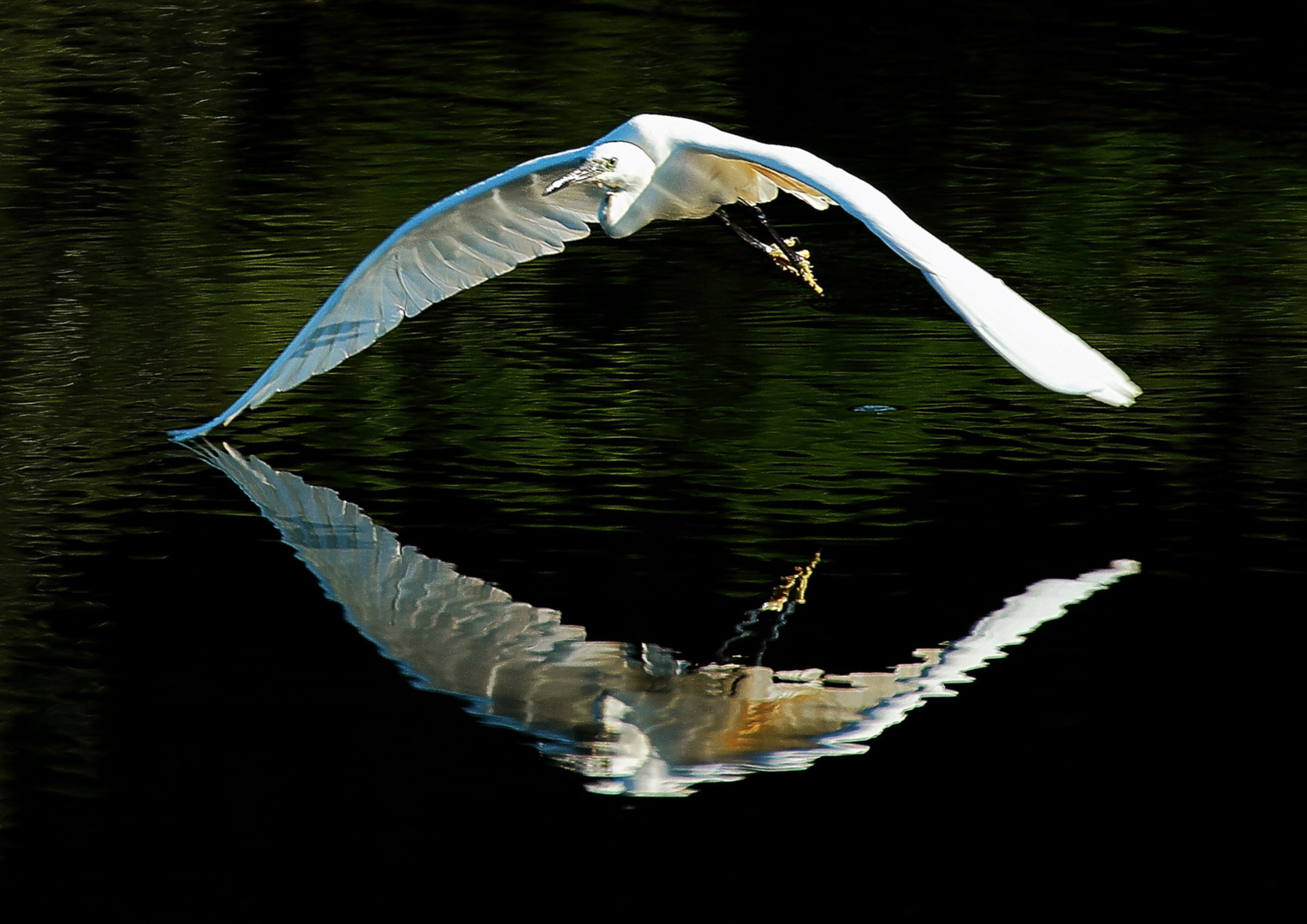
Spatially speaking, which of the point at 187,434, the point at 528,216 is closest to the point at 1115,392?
the point at 528,216

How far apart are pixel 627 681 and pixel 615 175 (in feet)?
8.79

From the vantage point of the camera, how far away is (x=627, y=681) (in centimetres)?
575

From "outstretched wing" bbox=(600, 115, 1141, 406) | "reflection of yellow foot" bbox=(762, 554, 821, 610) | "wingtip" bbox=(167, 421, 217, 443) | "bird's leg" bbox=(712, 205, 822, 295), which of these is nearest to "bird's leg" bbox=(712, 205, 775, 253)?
"bird's leg" bbox=(712, 205, 822, 295)

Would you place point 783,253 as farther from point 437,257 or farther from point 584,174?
point 437,257

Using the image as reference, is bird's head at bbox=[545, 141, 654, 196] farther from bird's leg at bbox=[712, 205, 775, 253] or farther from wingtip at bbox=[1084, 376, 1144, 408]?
wingtip at bbox=[1084, 376, 1144, 408]

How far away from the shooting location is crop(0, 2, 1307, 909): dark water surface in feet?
16.8

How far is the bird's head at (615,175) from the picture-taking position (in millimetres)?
7688

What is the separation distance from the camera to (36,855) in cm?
484

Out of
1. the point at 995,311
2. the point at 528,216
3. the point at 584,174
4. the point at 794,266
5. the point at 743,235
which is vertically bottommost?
the point at 794,266

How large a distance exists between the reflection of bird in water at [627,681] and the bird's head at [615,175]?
178 centimetres

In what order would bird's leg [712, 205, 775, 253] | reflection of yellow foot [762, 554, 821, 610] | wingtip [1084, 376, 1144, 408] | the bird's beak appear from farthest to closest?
bird's leg [712, 205, 775, 253] < the bird's beak < reflection of yellow foot [762, 554, 821, 610] < wingtip [1084, 376, 1144, 408]

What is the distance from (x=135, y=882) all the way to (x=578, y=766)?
3.96ft

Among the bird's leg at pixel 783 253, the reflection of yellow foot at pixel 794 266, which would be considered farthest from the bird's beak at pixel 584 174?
the reflection of yellow foot at pixel 794 266

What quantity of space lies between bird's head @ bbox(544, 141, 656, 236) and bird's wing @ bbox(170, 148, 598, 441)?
0.07 meters
